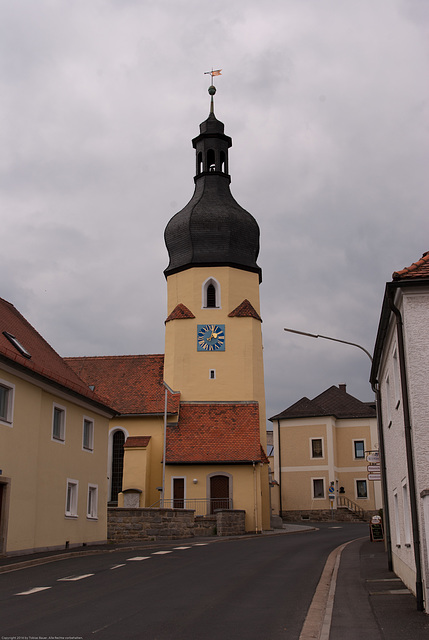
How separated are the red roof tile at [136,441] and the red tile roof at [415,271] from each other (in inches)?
1210

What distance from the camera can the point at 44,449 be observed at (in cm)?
2220

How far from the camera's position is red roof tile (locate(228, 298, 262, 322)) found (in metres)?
42.5

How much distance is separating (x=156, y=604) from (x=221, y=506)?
2724cm

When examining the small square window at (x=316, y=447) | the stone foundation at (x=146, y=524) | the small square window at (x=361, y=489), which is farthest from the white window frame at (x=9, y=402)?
the small square window at (x=361, y=489)

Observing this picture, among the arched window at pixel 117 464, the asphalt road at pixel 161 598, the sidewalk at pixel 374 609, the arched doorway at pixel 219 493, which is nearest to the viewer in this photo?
the sidewalk at pixel 374 609

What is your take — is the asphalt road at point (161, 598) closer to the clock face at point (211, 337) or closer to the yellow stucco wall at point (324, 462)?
the clock face at point (211, 337)

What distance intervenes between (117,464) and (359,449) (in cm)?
2055

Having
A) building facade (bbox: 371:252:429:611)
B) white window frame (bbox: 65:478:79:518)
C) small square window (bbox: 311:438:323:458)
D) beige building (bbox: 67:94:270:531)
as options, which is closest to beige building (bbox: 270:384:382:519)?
small square window (bbox: 311:438:323:458)

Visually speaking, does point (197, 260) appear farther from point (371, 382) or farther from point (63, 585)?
point (63, 585)

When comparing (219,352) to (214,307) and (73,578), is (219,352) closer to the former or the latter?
(214,307)

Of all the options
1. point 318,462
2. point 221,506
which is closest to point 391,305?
point 221,506

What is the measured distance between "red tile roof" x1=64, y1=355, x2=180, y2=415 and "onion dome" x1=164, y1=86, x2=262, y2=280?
6.15m

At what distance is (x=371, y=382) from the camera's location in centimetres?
1844

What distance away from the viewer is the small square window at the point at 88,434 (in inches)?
1033
